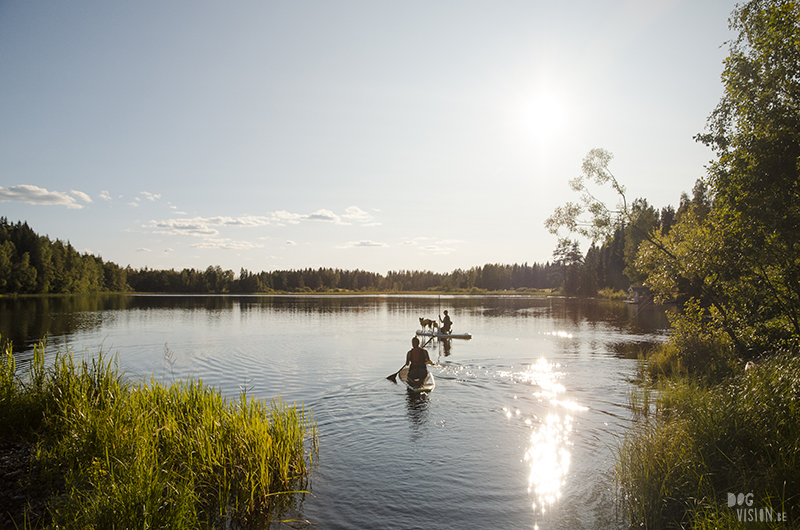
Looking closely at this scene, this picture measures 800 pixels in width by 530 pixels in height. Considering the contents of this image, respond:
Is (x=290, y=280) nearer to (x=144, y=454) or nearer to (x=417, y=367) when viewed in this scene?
(x=417, y=367)

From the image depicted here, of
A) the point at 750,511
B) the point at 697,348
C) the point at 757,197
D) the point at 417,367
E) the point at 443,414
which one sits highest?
the point at 757,197

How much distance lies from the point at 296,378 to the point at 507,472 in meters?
12.0

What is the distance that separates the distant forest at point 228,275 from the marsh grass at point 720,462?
1579 inches

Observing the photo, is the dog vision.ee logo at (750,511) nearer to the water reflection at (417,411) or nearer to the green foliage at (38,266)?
the water reflection at (417,411)

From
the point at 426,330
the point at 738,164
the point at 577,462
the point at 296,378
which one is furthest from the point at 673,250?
the point at 426,330

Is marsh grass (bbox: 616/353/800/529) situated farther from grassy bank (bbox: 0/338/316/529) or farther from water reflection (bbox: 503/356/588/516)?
grassy bank (bbox: 0/338/316/529)

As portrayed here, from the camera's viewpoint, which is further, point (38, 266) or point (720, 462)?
point (38, 266)

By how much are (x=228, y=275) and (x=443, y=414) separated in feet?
579

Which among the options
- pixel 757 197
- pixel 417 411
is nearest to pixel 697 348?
pixel 757 197

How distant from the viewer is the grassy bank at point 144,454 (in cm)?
530

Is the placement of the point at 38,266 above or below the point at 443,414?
above

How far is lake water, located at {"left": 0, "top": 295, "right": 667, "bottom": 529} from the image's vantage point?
7.67m

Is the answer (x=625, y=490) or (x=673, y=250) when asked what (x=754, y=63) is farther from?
(x=625, y=490)

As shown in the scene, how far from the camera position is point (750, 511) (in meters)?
5.47
